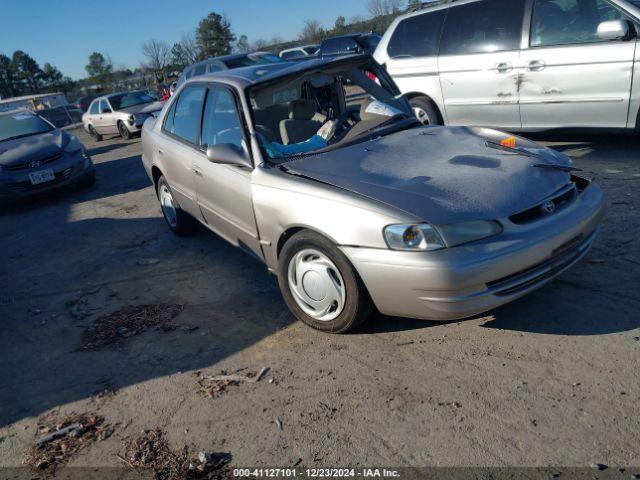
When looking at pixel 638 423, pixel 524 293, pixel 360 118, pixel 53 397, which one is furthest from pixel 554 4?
pixel 53 397

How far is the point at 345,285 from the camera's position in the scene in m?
2.91

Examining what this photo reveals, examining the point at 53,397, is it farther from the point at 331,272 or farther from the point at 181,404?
the point at 331,272

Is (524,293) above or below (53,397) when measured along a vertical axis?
above

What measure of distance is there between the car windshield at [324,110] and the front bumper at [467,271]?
1205 millimetres

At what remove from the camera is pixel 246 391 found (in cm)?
284

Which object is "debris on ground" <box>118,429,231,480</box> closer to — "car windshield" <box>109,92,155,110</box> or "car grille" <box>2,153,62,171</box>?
"car grille" <box>2,153,62,171</box>

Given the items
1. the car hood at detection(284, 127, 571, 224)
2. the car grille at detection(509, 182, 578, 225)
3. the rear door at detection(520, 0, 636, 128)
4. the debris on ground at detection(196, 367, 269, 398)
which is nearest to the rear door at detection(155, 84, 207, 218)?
the car hood at detection(284, 127, 571, 224)

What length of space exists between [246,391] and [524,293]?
158cm

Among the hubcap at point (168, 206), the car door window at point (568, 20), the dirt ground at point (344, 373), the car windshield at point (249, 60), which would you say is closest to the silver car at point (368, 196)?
the dirt ground at point (344, 373)

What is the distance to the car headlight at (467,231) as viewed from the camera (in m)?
2.61

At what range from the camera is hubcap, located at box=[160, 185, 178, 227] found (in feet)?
17.4

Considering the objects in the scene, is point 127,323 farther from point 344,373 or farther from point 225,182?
point 344,373

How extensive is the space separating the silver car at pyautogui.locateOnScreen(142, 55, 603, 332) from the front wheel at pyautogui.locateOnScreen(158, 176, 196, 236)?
2.47ft

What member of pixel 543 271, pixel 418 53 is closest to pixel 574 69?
pixel 418 53
